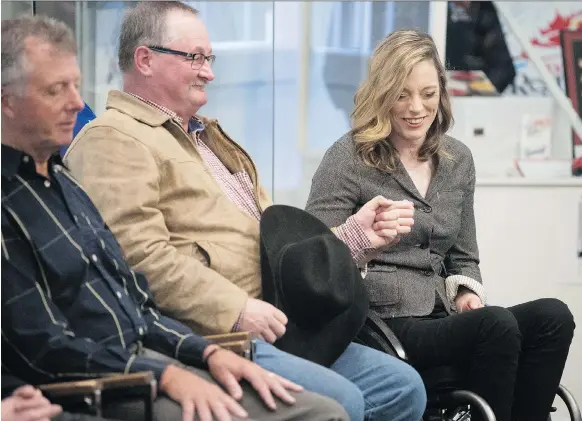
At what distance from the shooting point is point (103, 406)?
2.12 m

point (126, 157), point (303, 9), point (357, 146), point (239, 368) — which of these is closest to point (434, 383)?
point (357, 146)

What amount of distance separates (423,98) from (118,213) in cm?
118

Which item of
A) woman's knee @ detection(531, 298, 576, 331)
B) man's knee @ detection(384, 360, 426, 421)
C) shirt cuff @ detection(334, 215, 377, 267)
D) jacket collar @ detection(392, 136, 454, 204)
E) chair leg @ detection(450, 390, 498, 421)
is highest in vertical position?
jacket collar @ detection(392, 136, 454, 204)

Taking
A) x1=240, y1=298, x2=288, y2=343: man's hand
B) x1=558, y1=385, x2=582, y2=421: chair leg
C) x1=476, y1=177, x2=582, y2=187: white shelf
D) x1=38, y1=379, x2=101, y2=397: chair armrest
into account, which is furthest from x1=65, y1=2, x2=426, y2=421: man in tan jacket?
x1=476, y1=177, x2=582, y2=187: white shelf

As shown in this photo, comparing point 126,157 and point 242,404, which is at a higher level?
point 126,157

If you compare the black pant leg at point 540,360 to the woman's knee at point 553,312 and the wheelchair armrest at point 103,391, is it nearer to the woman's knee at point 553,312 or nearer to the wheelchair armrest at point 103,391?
the woman's knee at point 553,312

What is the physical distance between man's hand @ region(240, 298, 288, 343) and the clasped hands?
0.50m

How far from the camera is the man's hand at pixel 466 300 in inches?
132

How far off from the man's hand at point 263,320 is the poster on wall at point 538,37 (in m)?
2.30

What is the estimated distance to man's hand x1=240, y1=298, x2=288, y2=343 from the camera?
8.31 ft

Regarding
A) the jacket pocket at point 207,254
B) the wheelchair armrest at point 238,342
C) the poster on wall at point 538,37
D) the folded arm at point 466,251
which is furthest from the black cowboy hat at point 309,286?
the poster on wall at point 538,37

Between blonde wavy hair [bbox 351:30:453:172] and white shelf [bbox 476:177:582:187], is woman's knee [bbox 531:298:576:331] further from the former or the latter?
white shelf [bbox 476:177:582:187]

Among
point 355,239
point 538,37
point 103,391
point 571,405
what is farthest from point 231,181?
point 538,37

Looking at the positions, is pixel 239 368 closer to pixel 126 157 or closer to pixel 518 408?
pixel 126 157
